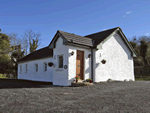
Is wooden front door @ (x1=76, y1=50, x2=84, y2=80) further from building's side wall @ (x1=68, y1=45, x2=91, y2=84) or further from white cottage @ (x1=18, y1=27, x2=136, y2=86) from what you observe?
building's side wall @ (x1=68, y1=45, x2=91, y2=84)

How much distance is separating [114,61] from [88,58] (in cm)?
394

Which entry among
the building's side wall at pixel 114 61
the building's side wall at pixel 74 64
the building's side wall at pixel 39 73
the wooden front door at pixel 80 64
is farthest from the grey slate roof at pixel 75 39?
the building's side wall at pixel 39 73

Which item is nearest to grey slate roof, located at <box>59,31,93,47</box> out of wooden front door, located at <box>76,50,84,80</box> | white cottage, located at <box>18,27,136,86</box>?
white cottage, located at <box>18,27,136,86</box>

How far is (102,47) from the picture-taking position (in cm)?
1430

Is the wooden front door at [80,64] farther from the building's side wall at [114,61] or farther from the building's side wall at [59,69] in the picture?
the building's side wall at [114,61]

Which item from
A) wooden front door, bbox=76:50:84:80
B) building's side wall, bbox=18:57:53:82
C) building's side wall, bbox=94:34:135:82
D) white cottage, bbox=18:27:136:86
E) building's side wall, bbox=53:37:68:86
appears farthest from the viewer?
building's side wall, bbox=18:57:53:82

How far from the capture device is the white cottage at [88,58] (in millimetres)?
11961

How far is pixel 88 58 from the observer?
13.2 metres

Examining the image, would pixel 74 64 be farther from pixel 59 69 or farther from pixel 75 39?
pixel 75 39

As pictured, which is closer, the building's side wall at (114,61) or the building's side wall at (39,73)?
the building's side wall at (114,61)

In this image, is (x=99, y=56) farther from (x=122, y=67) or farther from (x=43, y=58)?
(x=43, y=58)

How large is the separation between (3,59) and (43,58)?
1890 centimetres

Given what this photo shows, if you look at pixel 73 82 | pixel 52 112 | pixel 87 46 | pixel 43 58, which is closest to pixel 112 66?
pixel 87 46

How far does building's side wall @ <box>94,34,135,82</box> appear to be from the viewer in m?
13.7
